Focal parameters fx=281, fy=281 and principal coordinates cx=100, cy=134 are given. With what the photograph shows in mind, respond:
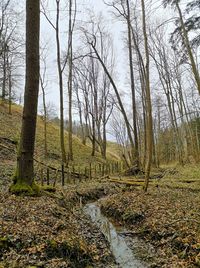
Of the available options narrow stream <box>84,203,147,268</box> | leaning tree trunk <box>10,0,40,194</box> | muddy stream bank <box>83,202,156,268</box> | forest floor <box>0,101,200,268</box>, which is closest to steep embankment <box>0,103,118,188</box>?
leaning tree trunk <box>10,0,40,194</box>

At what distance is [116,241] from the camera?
6.87m

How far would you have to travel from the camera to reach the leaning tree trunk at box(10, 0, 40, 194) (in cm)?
817

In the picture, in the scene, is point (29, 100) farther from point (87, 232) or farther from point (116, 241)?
point (116, 241)

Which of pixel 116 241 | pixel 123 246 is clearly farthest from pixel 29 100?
pixel 123 246

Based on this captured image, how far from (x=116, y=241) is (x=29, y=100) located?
455 cm

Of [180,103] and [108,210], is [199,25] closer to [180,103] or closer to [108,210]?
[108,210]

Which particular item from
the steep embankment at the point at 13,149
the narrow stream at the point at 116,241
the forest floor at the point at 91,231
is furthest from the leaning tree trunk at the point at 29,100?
the steep embankment at the point at 13,149

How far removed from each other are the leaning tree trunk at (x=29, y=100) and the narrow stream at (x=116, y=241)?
7.66 feet

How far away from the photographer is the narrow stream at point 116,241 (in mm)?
5521

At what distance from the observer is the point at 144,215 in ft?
25.7

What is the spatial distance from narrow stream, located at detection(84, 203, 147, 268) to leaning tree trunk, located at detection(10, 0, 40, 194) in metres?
2.34

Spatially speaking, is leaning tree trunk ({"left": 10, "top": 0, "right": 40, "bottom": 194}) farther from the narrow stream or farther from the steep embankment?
the steep embankment

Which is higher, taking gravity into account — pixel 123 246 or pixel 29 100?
pixel 29 100

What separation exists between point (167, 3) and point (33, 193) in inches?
470
